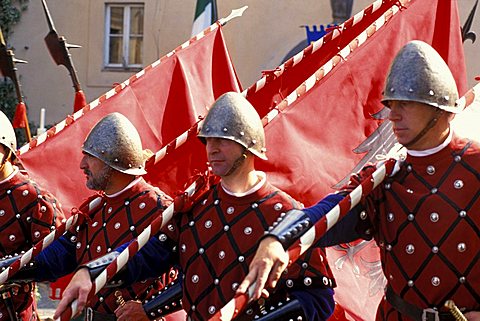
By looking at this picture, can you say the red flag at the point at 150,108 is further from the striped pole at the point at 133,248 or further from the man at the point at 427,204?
the man at the point at 427,204

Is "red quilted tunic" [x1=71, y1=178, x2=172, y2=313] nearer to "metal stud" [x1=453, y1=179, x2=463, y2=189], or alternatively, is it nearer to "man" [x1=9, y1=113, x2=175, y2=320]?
"man" [x1=9, y1=113, x2=175, y2=320]

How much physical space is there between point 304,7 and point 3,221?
9.39 meters

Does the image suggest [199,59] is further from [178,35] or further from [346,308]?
[178,35]

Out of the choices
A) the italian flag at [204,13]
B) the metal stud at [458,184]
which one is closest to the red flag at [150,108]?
the metal stud at [458,184]

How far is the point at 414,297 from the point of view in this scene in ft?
11.0

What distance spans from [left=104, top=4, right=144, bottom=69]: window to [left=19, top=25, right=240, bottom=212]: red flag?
7658 millimetres

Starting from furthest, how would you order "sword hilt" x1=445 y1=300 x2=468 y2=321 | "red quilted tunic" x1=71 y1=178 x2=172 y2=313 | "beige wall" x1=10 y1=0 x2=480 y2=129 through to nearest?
"beige wall" x1=10 y1=0 x2=480 y2=129 < "red quilted tunic" x1=71 y1=178 x2=172 y2=313 < "sword hilt" x1=445 y1=300 x2=468 y2=321

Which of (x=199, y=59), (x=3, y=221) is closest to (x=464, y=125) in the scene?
(x=3, y=221)

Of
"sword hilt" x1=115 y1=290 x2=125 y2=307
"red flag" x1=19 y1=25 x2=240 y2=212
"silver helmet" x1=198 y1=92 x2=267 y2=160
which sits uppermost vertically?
"silver helmet" x1=198 y1=92 x2=267 y2=160

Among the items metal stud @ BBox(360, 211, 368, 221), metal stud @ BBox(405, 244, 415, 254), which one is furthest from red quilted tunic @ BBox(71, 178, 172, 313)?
metal stud @ BBox(405, 244, 415, 254)

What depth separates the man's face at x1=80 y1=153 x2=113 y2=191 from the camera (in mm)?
4520

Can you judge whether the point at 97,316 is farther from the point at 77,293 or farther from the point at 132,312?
the point at 77,293

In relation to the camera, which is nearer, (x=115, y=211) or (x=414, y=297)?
(x=414, y=297)

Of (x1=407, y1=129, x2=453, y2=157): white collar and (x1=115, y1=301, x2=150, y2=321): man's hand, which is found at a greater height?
(x1=407, y1=129, x2=453, y2=157): white collar
